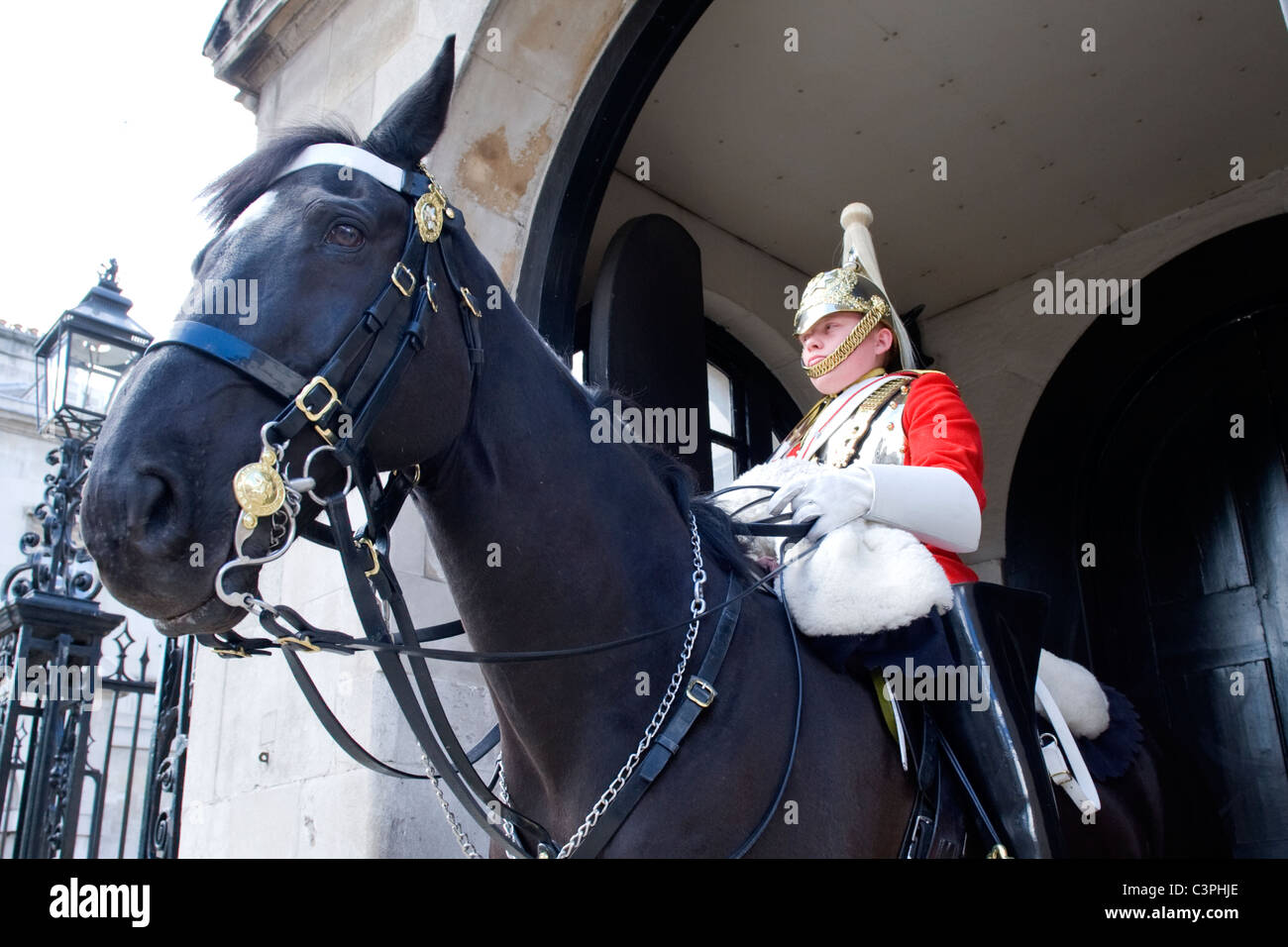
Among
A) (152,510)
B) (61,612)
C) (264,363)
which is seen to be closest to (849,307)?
(264,363)

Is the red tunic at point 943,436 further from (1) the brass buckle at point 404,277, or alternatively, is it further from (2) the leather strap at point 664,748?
(1) the brass buckle at point 404,277

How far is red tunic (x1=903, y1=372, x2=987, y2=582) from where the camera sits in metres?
2.56

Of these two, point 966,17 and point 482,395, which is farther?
point 966,17

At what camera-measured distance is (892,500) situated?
2.36m

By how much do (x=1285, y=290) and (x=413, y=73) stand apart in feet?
13.8

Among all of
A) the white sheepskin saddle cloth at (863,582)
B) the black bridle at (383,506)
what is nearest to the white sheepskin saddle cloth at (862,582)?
the white sheepskin saddle cloth at (863,582)

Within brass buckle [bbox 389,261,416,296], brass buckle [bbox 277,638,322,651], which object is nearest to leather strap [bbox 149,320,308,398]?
brass buckle [bbox 389,261,416,296]

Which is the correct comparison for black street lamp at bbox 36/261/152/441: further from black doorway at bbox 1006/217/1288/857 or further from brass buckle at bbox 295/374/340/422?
black doorway at bbox 1006/217/1288/857

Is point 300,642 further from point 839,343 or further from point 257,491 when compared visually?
point 839,343

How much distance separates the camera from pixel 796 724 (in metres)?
2.07

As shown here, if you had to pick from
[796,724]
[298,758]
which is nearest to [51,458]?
[298,758]

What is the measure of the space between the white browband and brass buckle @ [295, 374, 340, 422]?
18.5 inches

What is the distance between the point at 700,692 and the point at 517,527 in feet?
1.45
